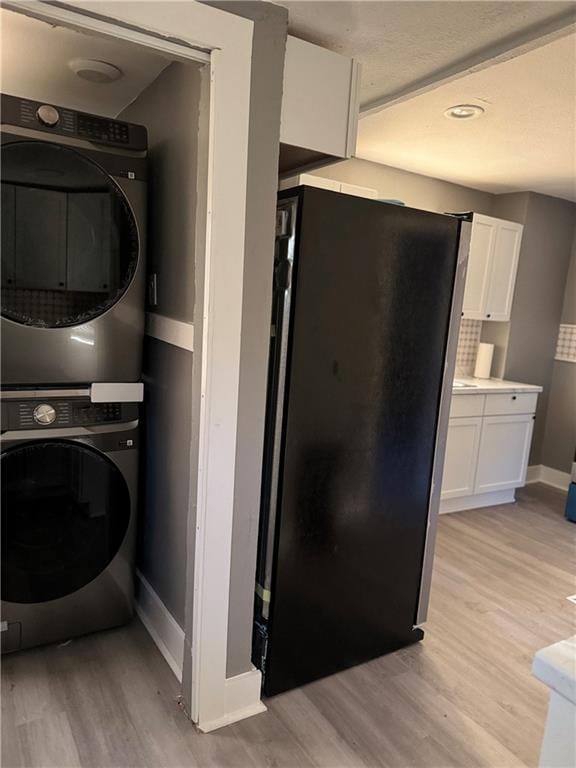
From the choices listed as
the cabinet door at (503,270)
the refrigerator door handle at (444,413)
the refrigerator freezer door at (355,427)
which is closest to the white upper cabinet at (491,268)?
the cabinet door at (503,270)

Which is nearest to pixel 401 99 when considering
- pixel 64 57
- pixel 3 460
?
pixel 64 57

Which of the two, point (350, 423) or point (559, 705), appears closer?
point (559, 705)

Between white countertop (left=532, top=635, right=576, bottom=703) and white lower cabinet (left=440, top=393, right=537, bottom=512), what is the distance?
2973mm

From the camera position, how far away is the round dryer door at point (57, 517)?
187 centimetres

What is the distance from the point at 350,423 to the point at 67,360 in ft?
3.37

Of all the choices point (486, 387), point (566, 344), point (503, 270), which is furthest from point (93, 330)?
point (566, 344)

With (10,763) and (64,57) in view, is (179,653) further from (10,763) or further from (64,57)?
(64,57)

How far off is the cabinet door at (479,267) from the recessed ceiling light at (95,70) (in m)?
2.66

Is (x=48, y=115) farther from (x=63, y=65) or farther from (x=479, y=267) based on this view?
(x=479, y=267)

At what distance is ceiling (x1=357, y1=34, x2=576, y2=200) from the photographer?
2047 mm

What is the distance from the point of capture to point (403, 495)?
83.0 inches

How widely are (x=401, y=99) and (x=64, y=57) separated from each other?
1.36m

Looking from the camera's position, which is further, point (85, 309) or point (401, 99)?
point (401, 99)

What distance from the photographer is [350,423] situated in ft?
6.20
